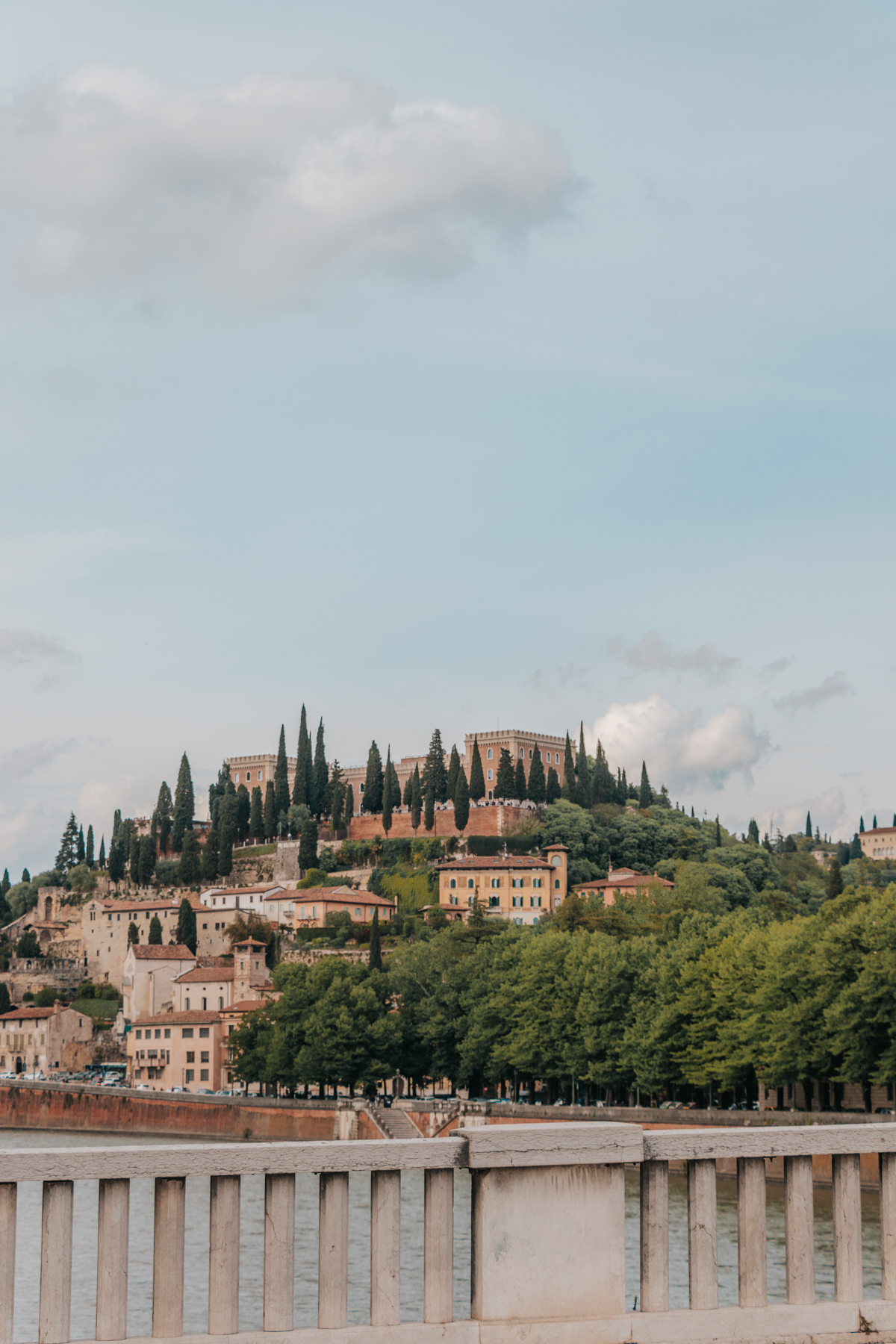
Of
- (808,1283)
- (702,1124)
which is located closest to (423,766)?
(702,1124)

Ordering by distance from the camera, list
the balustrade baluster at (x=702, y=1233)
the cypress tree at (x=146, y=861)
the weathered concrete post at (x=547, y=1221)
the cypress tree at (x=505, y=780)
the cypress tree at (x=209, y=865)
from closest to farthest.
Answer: the weathered concrete post at (x=547, y=1221), the balustrade baluster at (x=702, y=1233), the cypress tree at (x=505, y=780), the cypress tree at (x=209, y=865), the cypress tree at (x=146, y=861)

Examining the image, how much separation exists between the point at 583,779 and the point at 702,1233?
106 metres

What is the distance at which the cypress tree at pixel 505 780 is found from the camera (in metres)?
106

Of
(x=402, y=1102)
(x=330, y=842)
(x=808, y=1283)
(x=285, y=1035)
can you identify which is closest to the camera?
(x=808, y=1283)

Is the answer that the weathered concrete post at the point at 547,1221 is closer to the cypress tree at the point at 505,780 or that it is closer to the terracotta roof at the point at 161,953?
the terracotta roof at the point at 161,953

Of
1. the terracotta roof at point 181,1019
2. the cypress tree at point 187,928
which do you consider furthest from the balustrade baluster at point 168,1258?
the cypress tree at point 187,928

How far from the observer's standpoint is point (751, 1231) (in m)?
6.00

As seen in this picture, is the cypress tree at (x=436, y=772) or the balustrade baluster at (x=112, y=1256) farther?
the cypress tree at (x=436, y=772)

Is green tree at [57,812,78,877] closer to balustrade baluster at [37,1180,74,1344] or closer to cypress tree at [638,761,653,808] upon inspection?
cypress tree at [638,761,653,808]

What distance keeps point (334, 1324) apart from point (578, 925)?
6644 cm

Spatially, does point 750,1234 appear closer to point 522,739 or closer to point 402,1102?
point 402,1102

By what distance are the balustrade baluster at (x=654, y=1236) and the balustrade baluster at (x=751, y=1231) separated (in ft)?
0.98

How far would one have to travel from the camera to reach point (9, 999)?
320 feet

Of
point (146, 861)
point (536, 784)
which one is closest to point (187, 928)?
point (146, 861)
